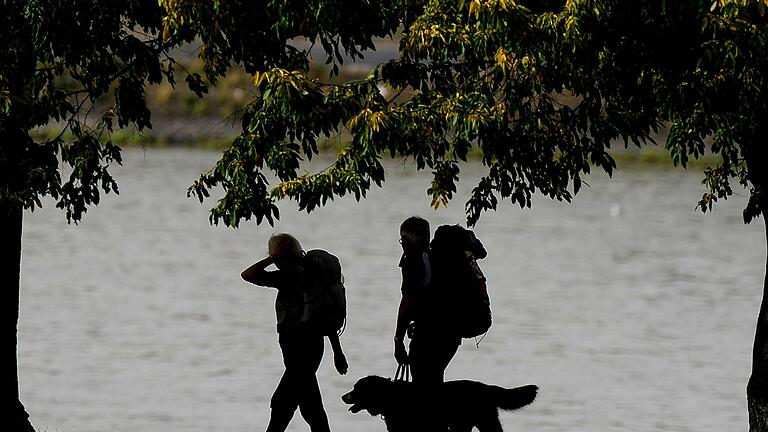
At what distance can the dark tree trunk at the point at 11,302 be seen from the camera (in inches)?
552

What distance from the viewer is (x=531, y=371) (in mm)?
24516

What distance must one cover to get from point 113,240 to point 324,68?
43.8ft

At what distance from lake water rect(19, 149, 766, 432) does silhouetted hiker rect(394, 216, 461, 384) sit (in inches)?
225

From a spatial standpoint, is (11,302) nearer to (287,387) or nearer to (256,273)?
(256,273)

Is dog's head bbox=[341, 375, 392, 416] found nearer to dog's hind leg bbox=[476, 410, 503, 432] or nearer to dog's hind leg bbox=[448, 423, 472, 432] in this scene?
dog's hind leg bbox=[448, 423, 472, 432]

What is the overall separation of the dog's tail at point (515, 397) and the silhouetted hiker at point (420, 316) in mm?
792

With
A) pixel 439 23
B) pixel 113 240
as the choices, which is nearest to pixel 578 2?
pixel 439 23

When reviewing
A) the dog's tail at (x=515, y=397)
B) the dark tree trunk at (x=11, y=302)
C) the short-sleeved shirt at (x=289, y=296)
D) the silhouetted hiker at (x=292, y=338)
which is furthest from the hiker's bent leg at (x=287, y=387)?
the dark tree trunk at (x=11, y=302)

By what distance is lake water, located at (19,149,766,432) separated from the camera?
2091 centimetres

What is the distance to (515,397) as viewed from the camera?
11992 mm

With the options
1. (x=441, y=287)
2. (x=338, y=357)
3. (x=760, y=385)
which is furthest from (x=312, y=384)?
(x=760, y=385)

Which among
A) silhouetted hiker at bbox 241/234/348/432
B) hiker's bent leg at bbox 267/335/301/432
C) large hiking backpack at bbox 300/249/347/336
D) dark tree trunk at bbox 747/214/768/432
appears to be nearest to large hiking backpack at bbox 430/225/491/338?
large hiking backpack at bbox 300/249/347/336

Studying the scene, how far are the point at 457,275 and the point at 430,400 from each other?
1.10 metres

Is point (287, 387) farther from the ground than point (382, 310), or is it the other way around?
point (287, 387)
